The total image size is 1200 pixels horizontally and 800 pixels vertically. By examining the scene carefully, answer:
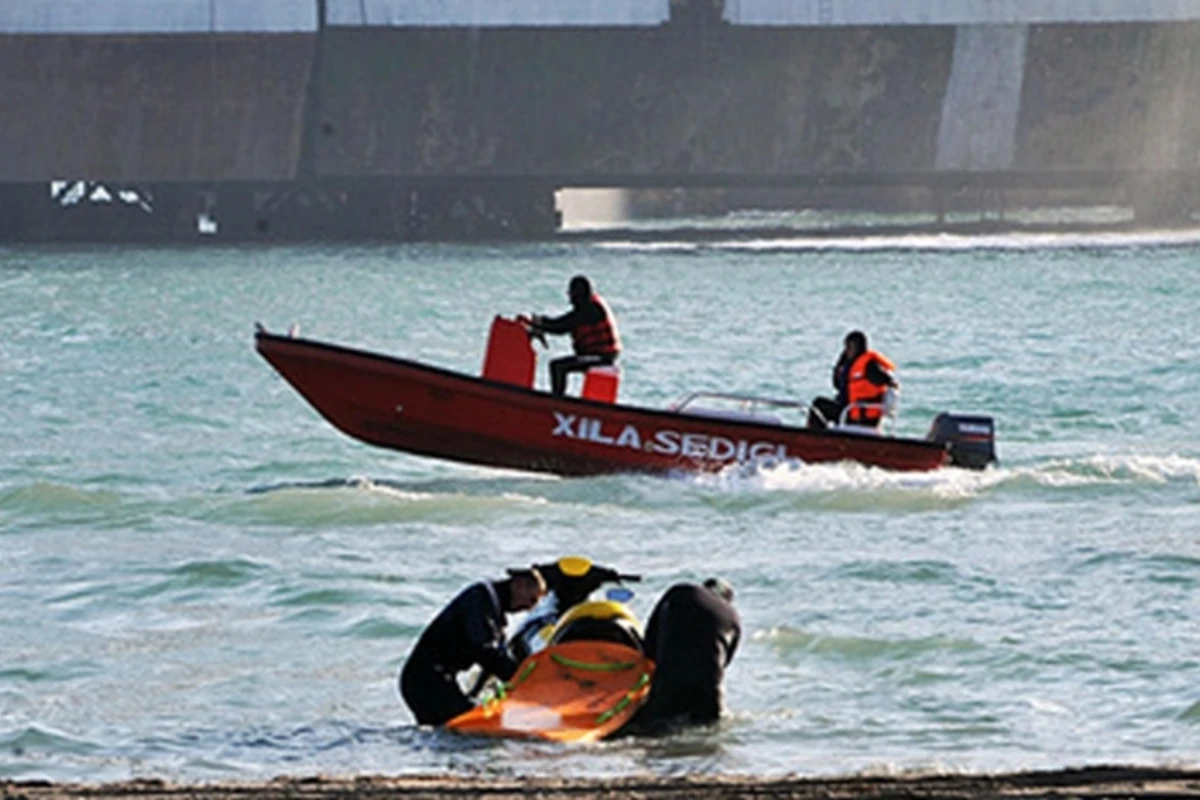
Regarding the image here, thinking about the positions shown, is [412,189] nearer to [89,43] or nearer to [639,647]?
[89,43]

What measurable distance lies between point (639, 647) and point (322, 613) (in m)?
3.30

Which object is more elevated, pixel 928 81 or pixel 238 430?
pixel 928 81

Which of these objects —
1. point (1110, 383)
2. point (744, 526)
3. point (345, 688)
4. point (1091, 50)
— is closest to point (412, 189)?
point (1091, 50)

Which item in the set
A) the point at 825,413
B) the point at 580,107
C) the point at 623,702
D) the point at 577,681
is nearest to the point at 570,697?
the point at 577,681

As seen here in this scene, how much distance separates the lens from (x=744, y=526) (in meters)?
15.5

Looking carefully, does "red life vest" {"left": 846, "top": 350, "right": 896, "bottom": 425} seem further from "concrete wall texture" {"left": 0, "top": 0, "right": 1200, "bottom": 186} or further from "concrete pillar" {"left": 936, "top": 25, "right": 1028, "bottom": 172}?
"concrete pillar" {"left": 936, "top": 25, "right": 1028, "bottom": 172}

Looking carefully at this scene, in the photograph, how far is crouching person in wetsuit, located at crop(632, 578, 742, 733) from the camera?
363 inches

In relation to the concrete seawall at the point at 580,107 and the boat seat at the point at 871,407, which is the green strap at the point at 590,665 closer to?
the boat seat at the point at 871,407

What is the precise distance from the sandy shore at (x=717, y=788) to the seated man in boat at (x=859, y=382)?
27.9ft

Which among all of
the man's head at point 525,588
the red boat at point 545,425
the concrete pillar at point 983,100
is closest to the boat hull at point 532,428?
the red boat at point 545,425

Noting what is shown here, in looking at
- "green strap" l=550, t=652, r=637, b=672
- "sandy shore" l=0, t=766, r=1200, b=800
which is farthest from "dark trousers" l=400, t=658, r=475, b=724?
"sandy shore" l=0, t=766, r=1200, b=800

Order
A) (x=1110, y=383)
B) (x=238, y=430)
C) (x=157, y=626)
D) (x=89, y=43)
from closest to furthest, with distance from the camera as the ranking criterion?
(x=157, y=626)
(x=238, y=430)
(x=1110, y=383)
(x=89, y=43)

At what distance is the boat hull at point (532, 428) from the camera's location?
16156mm

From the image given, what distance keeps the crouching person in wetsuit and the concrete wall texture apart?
41.1 m
